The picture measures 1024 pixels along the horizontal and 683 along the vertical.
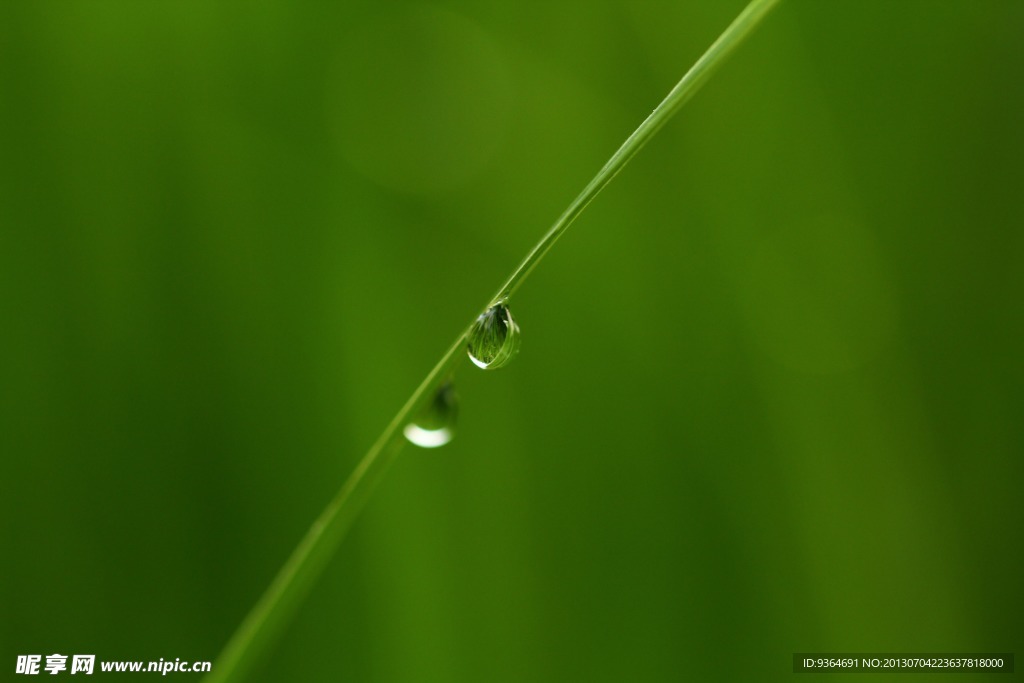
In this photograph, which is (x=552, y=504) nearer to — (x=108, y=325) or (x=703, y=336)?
(x=703, y=336)

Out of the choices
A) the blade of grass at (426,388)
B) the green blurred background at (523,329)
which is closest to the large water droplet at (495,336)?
the blade of grass at (426,388)

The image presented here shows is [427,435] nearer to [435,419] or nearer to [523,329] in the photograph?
[435,419]

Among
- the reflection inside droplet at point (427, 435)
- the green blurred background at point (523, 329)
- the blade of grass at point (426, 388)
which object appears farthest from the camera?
the green blurred background at point (523, 329)

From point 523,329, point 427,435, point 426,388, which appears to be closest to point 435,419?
point 427,435

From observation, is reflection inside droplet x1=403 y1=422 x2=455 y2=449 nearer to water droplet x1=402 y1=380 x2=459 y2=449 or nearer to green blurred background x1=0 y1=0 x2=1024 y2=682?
water droplet x1=402 y1=380 x2=459 y2=449

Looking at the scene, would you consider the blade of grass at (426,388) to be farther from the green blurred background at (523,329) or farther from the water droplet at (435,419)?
the green blurred background at (523,329)

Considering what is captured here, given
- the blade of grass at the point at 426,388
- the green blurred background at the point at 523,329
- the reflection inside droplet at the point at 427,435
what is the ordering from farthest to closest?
the green blurred background at the point at 523,329 < the reflection inside droplet at the point at 427,435 < the blade of grass at the point at 426,388

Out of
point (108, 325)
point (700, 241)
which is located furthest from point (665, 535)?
point (108, 325)
